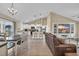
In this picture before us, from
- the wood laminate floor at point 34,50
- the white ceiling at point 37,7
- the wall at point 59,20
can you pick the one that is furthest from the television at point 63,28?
the wood laminate floor at point 34,50

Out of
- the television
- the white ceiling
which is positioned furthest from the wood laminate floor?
the television

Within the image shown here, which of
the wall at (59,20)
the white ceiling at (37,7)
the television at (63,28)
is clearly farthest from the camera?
the television at (63,28)

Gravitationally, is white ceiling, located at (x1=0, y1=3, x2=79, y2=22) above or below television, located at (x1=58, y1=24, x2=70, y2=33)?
above

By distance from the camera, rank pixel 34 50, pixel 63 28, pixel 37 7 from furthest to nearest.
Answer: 1. pixel 63 28
2. pixel 37 7
3. pixel 34 50

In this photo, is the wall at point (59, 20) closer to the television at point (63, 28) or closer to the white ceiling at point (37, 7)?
the television at point (63, 28)

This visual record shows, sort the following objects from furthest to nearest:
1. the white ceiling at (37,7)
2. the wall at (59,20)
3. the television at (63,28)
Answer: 1. the television at (63,28)
2. the wall at (59,20)
3. the white ceiling at (37,7)

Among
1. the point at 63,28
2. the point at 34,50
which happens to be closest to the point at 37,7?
the point at 34,50

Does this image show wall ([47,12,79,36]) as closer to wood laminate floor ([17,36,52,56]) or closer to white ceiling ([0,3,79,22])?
white ceiling ([0,3,79,22])

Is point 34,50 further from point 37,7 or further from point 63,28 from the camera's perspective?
point 63,28

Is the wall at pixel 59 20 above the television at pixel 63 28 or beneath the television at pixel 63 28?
above

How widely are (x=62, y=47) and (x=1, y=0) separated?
118 inches

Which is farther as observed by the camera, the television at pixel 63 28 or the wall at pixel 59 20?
the television at pixel 63 28

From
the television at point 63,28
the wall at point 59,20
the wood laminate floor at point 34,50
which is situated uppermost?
the wall at point 59,20

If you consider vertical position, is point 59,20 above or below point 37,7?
below
